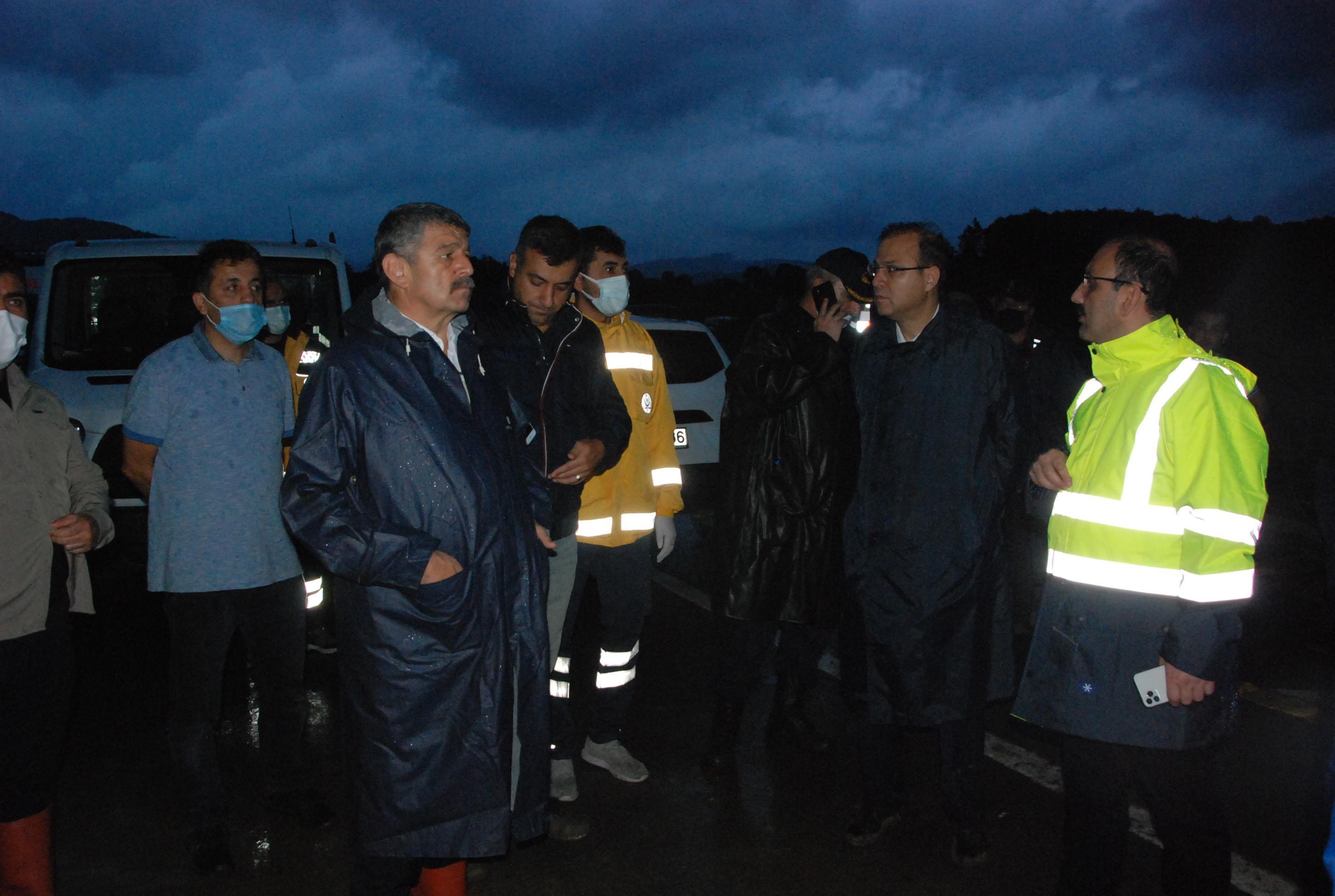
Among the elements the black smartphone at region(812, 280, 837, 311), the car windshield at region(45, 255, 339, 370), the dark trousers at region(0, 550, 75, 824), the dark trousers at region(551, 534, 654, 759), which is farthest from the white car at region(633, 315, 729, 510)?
the dark trousers at region(0, 550, 75, 824)

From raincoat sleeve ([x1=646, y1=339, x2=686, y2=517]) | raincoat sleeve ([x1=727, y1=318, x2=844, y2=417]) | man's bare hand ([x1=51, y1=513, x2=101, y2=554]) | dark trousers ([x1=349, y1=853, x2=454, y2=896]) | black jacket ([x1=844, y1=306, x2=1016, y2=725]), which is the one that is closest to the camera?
dark trousers ([x1=349, y1=853, x2=454, y2=896])

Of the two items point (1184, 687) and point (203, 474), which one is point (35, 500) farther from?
point (1184, 687)

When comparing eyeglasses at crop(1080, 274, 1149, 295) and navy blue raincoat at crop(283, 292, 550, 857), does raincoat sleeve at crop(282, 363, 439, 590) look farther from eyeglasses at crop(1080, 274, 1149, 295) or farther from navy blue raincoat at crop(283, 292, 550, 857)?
eyeglasses at crop(1080, 274, 1149, 295)

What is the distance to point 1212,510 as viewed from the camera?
2.44 m

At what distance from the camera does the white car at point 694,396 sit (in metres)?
8.10

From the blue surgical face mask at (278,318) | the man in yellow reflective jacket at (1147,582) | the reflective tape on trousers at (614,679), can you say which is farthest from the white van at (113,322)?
the man in yellow reflective jacket at (1147,582)

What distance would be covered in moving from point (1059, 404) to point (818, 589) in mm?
1854

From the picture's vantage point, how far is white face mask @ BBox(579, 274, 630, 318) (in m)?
3.87

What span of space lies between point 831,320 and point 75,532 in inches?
101

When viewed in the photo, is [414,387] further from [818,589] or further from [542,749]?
[818,589]

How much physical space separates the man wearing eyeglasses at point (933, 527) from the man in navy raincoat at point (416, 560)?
4.54 feet

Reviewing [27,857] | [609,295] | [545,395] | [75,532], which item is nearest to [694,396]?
[609,295]

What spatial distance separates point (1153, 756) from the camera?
8.53 feet

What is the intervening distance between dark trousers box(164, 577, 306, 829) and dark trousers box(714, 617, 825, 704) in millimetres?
1635
